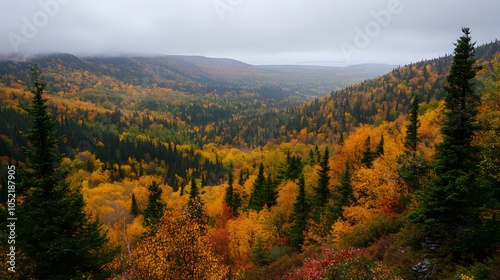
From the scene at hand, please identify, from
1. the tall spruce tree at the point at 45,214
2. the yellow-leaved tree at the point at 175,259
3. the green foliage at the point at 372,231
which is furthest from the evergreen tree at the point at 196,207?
the green foliage at the point at 372,231

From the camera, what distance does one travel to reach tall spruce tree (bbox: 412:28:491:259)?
16.1m

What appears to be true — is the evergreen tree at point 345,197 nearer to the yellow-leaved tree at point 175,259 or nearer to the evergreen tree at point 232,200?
the yellow-leaved tree at point 175,259

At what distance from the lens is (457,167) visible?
674 inches

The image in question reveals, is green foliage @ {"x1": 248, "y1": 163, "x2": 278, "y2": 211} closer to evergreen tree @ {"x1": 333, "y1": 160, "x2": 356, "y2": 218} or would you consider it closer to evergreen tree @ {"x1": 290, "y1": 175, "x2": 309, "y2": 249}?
evergreen tree @ {"x1": 290, "y1": 175, "x2": 309, "y2": 249}

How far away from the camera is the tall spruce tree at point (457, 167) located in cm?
1606

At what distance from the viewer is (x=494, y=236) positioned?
14664mm

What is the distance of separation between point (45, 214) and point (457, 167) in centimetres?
2418

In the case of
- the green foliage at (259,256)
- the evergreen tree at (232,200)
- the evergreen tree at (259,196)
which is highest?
the evergreen tree at (259,196)

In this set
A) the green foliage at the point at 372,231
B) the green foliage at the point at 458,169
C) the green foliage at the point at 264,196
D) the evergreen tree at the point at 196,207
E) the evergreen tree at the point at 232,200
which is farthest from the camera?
the evergreen tree at the point at 232,200

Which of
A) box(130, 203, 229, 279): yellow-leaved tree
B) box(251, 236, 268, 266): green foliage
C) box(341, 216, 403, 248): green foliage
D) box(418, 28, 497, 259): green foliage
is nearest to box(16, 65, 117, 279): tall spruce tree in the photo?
box(130, 203, 229, 279): yellow-leaved tree

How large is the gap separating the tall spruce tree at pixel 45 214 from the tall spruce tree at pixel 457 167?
20948 millimetres

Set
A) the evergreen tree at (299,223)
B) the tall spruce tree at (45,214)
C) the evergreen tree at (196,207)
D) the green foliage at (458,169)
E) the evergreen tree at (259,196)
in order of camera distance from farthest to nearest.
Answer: the evergreen tree at (259,196) < the evergreen tree at (299,223) < the evergreen tree at (196,207) < the tall spruce tree at (45,214) < the green foliage at (458,169)

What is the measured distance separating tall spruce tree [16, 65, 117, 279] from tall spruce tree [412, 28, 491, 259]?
20948 millimetres

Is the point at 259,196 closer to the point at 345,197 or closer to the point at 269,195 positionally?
the point at 269,195
